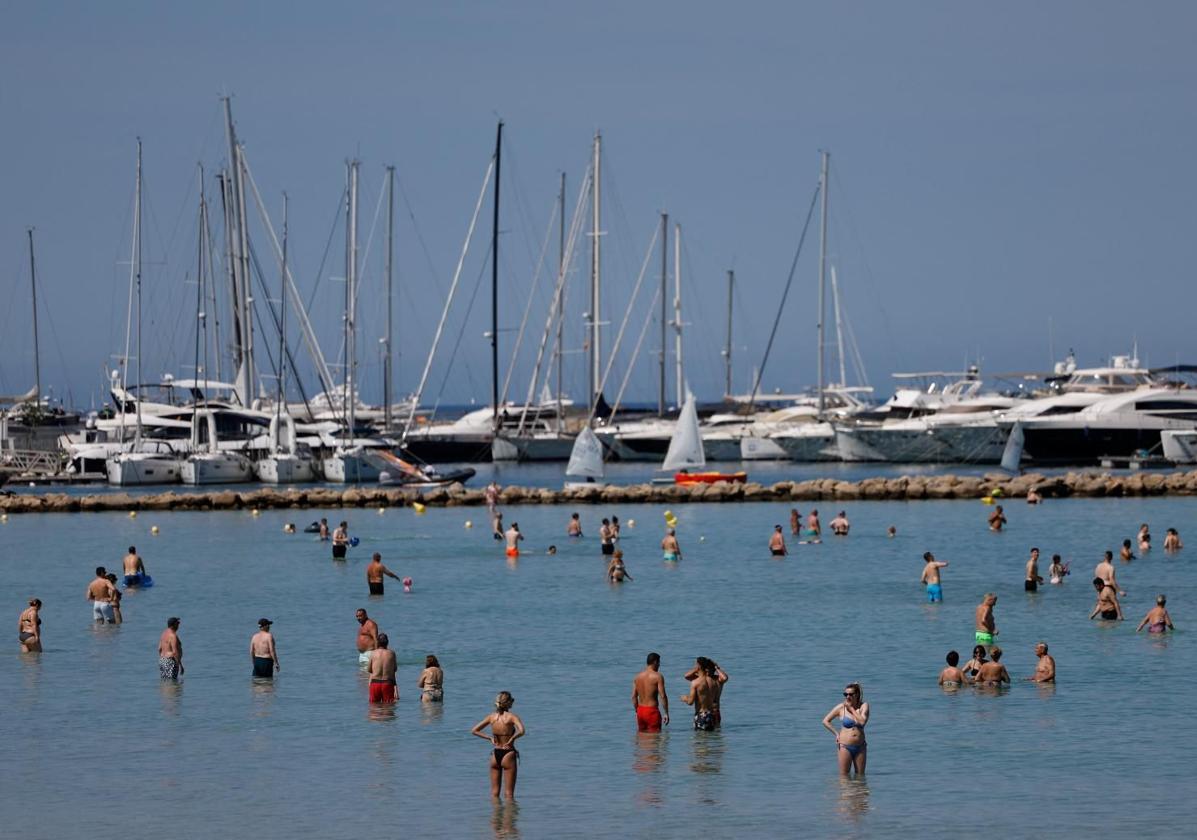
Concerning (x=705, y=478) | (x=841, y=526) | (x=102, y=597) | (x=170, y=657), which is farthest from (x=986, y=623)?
(x=705, y=478)

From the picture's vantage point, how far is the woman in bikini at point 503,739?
19.4m

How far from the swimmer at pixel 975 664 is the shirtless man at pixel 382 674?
818cm

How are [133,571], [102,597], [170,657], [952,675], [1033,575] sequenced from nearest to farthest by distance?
[952,675] < [170,657] < [102,597] < [1033,575] < [133,571]

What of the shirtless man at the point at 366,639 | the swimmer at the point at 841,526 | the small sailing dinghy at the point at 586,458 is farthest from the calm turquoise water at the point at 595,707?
the small sailing dinghy at the point at 586,458

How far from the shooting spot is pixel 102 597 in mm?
34719

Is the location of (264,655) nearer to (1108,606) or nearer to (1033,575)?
(1108,606)

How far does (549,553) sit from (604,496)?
18.2 metres

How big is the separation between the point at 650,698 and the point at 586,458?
48.7 m

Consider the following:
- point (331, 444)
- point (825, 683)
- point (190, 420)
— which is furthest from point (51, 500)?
point (825, 683)

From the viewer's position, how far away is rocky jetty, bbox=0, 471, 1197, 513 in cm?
6600

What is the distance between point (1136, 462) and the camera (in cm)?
8650

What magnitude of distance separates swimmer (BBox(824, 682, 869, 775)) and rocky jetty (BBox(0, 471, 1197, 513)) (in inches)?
1747

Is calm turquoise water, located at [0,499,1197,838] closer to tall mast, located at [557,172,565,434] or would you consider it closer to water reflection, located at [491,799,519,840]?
water reflection, located at [491,799,519,840]

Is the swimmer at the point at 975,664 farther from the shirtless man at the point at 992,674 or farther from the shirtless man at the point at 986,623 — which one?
the shirtless man at the point at 986,623
